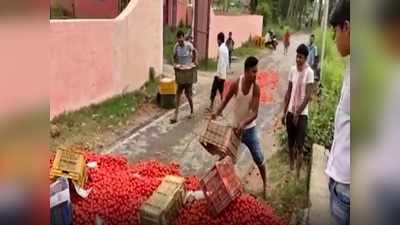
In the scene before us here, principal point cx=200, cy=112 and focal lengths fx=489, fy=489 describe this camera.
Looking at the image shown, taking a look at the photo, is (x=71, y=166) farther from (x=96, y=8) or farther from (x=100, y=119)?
(x=96, y=8)

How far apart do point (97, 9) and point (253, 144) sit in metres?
0.69

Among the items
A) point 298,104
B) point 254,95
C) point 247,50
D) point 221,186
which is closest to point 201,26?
point 247,50

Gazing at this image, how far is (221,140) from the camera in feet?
5.25

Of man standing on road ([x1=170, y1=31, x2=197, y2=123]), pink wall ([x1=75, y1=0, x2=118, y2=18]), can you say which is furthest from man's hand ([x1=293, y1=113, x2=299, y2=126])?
pink wall ([x1=75, y1=0, x2=118, y2=18])

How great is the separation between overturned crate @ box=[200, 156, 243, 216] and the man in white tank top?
0.30ft

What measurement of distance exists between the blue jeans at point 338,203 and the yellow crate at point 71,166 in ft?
2.53

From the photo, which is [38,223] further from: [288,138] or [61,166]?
[288,138]

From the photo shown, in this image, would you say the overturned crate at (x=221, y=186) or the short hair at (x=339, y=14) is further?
the overturned crate at (x=221, y=186)

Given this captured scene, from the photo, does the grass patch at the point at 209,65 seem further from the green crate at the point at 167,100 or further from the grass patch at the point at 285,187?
the grass patch at the point at 285,187

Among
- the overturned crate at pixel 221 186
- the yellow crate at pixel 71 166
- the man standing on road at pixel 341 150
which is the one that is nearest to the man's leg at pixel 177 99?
the overturned crate at pixel 221 186

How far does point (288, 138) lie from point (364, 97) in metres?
0.72

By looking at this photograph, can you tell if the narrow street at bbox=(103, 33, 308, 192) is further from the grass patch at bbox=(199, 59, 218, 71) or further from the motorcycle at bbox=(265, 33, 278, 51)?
the motorcycle at bbox=(265, 33, 278, 51)

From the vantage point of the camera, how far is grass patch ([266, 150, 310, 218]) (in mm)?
1556

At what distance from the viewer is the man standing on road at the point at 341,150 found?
1.17 meters
